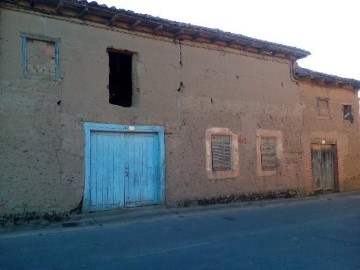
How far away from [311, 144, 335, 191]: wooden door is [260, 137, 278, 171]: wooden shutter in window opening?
2480 millimetres

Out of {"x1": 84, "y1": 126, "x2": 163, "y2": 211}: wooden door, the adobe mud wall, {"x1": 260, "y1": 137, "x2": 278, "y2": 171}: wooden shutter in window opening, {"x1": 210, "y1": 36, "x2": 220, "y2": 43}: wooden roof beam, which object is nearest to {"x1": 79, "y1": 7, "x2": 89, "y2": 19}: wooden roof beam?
{"x1": 84, "y1": 126, "x2": 163, "y2": 211}: wooden door

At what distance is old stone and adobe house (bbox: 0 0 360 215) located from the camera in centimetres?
877

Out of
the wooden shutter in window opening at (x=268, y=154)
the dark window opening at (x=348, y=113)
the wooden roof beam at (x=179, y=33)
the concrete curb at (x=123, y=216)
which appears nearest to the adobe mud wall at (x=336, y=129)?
the dark window opening at (x=348, y=113)

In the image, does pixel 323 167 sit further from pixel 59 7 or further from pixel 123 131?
pixel 59 7

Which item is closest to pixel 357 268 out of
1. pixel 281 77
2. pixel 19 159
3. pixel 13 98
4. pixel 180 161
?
pixel 180 161

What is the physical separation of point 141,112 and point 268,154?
17.1ft

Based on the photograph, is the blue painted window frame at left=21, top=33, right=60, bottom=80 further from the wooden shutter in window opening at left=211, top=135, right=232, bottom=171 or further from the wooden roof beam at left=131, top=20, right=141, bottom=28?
the wooden shutter in window opening at left=211, top=135, right=232, bottom=171

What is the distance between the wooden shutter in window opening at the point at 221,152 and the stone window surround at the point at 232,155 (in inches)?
4.8

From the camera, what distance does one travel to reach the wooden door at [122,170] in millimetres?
9672

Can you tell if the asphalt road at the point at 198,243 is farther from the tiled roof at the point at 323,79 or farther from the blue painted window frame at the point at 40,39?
the tiled roof at the point at 323,79

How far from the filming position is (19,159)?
8547mm

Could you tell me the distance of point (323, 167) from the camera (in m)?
15.4

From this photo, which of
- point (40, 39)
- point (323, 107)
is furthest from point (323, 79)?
point (40, 39)

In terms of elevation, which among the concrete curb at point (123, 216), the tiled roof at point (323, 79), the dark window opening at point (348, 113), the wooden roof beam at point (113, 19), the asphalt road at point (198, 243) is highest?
the wooden roof beam at point (113, 19)
